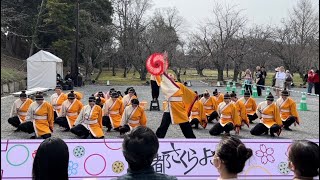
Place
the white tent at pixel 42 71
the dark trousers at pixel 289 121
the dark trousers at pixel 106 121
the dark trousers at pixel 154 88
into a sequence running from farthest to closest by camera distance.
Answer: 1. the white tent at pixel 42 71
2. the dark trousers at pixel 154 88
3. the dark trousers at pixel 106 121
4. the dark trousers at pixel 289 121

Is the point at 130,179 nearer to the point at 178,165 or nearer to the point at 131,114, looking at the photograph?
the point at 178,165

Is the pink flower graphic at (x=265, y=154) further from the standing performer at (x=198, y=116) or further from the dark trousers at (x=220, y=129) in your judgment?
the standing performer at (x=198, y=116)

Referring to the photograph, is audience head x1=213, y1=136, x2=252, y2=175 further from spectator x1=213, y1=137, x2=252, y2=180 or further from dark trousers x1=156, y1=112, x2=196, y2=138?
dark trousers x1=156, y1=112, x2=196, y2=138

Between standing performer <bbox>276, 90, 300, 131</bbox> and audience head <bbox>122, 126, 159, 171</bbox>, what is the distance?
25.2ft

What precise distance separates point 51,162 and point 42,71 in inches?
774

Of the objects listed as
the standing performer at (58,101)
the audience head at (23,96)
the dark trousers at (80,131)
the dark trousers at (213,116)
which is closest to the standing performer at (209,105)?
the dark trousers at (213,116)

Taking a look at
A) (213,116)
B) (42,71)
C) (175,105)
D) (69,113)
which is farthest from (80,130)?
(42,71)

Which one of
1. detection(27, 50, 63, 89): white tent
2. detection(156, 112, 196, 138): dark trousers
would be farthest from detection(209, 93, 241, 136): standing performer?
detection(27, 50, 63, 89): white tent

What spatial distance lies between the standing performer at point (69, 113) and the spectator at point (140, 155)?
7.07 metres

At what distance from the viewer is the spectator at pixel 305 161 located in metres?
2.41

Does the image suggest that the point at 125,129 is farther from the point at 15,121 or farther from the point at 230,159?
the point at 230,159

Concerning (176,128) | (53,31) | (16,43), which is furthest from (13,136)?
(16,43)

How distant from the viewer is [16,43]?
3094 cm

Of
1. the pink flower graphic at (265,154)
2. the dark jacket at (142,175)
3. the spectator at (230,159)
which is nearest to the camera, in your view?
the dark jacket at (142,175)
